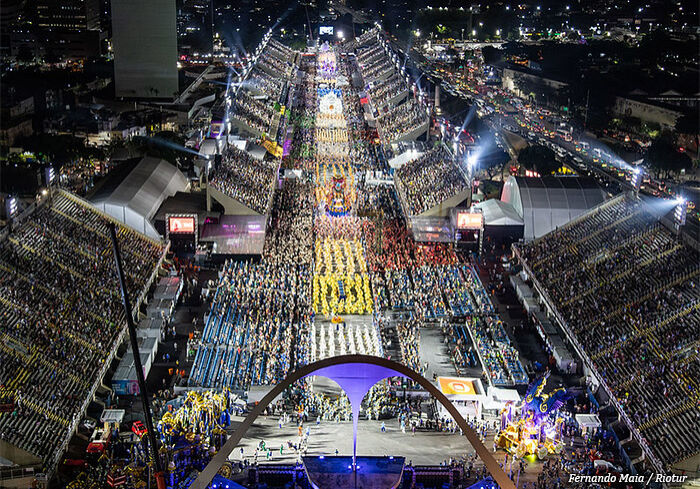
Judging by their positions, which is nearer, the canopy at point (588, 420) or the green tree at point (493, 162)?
the canopy at point (588, 420)

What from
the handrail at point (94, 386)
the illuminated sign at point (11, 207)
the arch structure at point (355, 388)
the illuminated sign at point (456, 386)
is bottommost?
the illuminated sign at point (456, 386)

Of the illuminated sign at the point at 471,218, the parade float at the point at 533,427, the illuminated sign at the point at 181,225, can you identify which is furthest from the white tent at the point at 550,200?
→ the parade float at the point at 533,427

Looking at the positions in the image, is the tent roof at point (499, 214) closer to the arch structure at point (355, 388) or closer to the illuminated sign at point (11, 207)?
the illuminated sign at point (11, 207)

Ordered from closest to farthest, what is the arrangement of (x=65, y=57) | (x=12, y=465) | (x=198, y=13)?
1. (x=12, y=465)
2. (x=65, y=57)
3. (x=198, y=13)

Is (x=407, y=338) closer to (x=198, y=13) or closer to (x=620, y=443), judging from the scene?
(x=620, y=443)

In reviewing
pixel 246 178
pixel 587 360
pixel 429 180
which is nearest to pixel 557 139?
pixel 429 180

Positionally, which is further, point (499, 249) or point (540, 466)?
point (499, 249)

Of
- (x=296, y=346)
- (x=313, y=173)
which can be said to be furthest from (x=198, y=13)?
(x=296, y=346)

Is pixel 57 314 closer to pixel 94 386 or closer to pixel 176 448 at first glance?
pixel 94 386
